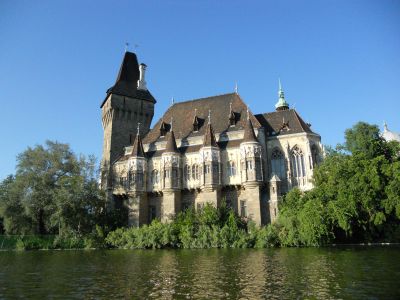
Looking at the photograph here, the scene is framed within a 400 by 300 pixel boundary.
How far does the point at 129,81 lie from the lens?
200 feet

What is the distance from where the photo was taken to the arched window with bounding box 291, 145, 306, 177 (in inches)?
1785

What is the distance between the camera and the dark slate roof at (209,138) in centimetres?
4612

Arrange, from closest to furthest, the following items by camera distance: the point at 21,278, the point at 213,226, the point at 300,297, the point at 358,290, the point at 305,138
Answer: the point at 300,297 < the point at 358,290 < the point at 21,278 < the point at 213,226 < the point at 305,138

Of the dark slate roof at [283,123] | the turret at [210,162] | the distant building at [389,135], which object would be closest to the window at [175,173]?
the turret at [210,162]

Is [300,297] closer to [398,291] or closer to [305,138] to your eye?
[398,291]

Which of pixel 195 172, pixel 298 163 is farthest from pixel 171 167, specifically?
pixel 298 163

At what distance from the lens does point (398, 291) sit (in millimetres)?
12070

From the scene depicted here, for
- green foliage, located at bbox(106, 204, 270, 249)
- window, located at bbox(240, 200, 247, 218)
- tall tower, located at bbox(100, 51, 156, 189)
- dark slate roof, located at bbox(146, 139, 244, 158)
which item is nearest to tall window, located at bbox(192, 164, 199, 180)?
dark slate roof, located at bbox(146, 139, 244, 158)

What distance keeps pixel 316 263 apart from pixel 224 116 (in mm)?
32731

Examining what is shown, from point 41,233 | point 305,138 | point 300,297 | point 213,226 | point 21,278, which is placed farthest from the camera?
point 41,233

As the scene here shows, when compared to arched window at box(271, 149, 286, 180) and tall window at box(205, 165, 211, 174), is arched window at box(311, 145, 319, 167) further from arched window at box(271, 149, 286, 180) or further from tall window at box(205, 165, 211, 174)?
tall window at box(205, 165, 211, 174)

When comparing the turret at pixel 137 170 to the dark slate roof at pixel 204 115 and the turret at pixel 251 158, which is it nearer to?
the dark slate roof at pixel 204 115

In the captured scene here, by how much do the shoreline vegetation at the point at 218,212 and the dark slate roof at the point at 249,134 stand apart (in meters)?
8.68

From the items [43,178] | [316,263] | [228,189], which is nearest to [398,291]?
[316,263]
